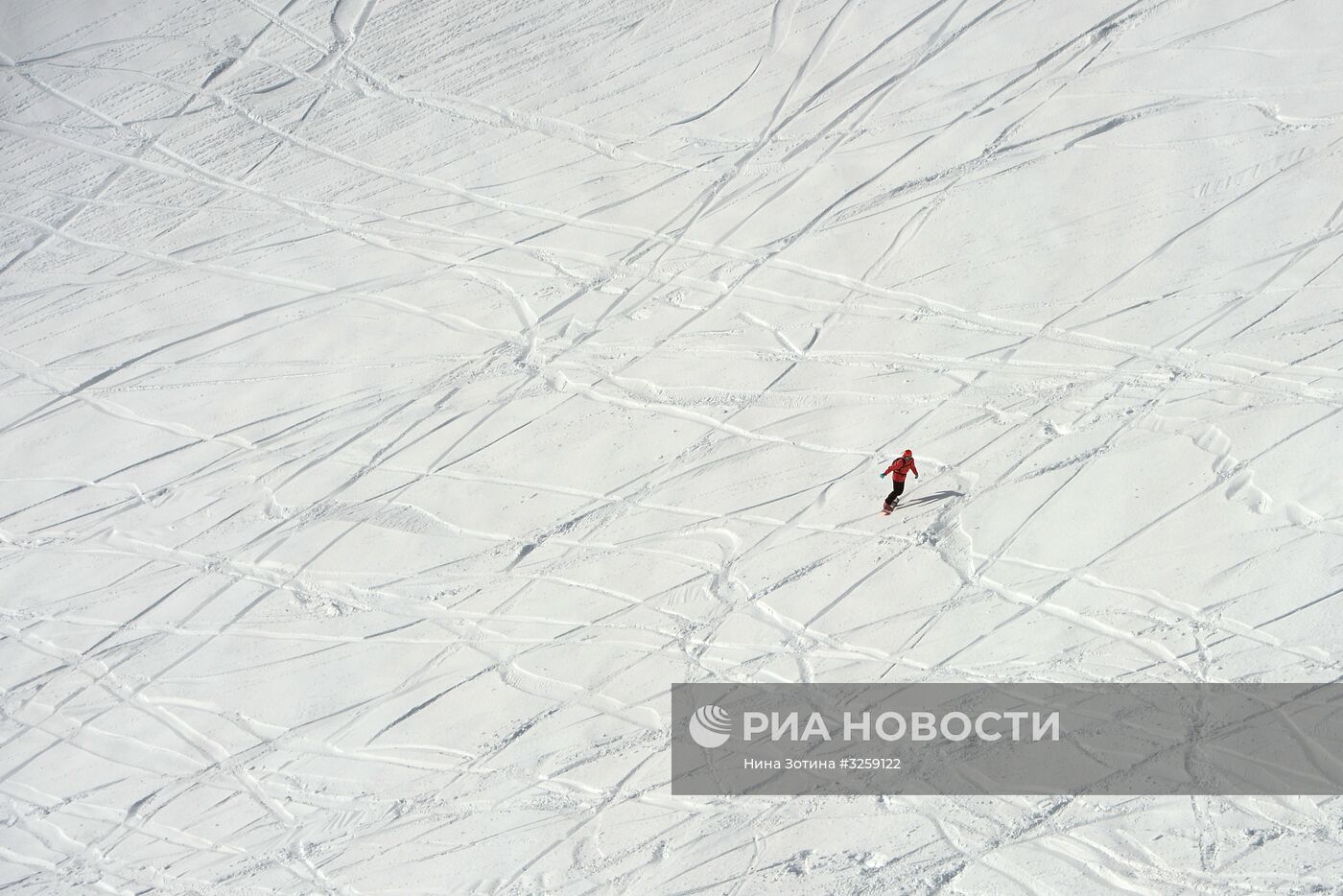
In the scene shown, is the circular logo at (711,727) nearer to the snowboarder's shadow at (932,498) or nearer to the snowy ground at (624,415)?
the snowy ground at (624,415)

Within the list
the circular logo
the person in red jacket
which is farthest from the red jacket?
the circular logo

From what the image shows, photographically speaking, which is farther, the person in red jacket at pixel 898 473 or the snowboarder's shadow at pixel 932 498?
the snowboarder's shadow at pixel 932 498

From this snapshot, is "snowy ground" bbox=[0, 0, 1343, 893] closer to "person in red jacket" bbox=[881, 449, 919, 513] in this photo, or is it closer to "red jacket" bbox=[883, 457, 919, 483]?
"person in red jacket" bbox=[881, 449, 919, 513]

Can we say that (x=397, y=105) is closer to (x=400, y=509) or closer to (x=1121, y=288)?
(x=400, y=509)

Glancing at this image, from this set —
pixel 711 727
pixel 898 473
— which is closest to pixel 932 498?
pixel 898 473

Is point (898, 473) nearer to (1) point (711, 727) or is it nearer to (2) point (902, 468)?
(2) point (902, 468)

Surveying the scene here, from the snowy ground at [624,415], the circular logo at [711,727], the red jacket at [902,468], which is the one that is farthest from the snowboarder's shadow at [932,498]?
the circular logo at [711,727]
